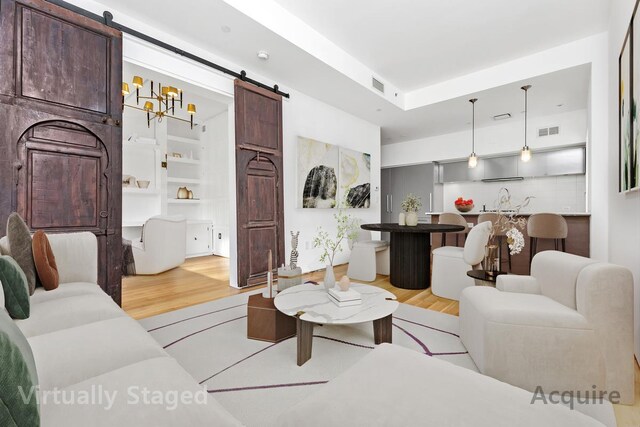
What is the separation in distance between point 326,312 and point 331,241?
2.41 meters

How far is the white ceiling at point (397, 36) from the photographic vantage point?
2848mm

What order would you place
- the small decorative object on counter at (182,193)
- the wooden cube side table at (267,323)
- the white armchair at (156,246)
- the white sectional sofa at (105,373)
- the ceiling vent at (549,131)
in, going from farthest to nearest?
the small decorative object on counter at (182,193) < the ceiling vent at (549,131) < the white armchair at (156,246) < the wooden cube side table at (267,323) < the white sectional sofa at (105,373)

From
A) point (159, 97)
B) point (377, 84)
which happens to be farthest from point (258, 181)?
point (377, 84)

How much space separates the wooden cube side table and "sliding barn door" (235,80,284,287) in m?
1.50

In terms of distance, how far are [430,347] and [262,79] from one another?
3.73 metres

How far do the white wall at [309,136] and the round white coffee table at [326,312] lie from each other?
88.4 inches

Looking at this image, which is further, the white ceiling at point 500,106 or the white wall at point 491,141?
the white wall at point 491,141

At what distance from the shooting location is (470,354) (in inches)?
73.7

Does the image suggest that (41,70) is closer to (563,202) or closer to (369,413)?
(369,413)

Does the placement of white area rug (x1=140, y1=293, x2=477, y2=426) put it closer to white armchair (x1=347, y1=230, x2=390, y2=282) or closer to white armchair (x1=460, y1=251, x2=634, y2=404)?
white armchair (x1=460, y1=251, x2=634, y2=404)

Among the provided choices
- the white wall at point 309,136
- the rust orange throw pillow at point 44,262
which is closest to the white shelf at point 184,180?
the white wall at point 309,136

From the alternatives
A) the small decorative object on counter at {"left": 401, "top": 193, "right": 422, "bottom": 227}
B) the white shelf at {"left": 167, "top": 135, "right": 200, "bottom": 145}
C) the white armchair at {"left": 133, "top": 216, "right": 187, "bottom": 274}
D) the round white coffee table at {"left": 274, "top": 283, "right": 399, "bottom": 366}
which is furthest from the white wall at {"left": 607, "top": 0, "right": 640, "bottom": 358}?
the white shelf at {"left": 167, "top": 135, "right": 200, "bottom": 145}

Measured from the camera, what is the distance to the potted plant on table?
2.15m

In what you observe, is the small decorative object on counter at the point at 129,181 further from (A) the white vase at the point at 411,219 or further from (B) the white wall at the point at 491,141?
(B) the white wall at the point at 491,141
